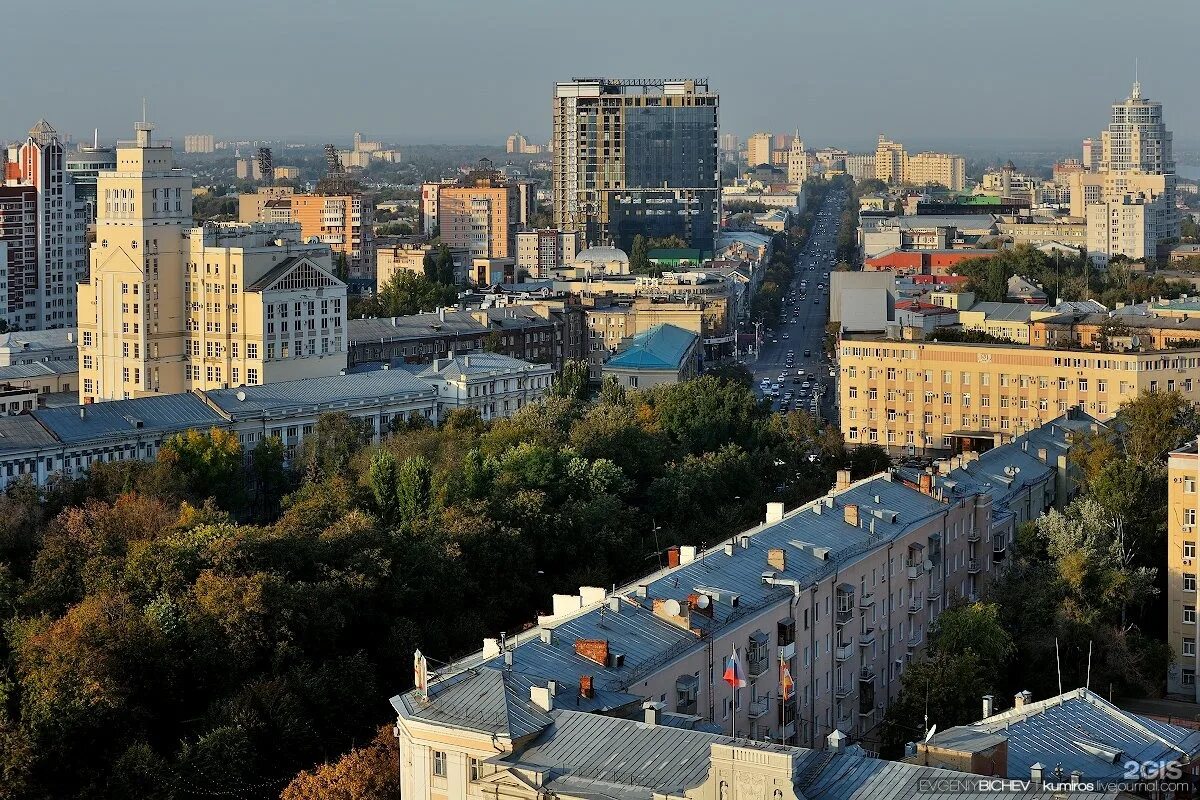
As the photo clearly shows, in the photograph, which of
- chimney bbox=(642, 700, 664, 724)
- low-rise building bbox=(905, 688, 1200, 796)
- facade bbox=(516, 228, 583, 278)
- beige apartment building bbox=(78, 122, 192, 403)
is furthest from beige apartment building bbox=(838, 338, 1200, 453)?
facade bbox=(516, 228, 583, 278)

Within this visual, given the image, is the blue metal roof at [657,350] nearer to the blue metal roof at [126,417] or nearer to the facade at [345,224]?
the blue metal roof at [126,417]

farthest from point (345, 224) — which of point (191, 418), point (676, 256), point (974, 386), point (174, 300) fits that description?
point (191, 418)

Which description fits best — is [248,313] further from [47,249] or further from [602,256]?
[602,256]

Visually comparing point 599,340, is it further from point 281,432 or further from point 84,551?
point 84,551

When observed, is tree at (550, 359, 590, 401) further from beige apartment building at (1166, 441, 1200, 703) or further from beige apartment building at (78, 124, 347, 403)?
beige apartment building at (1166, 441, 1200, 703)

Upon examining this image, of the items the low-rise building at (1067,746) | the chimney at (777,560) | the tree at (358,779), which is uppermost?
the chimney at (777,560)

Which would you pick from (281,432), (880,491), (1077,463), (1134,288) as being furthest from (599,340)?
(880,491)

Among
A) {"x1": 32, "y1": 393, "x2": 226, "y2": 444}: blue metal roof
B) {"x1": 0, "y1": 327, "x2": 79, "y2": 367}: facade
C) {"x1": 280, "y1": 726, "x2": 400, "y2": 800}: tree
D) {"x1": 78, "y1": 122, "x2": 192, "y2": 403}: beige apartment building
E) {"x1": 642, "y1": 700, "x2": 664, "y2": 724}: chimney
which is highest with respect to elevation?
{"x1": 78, "y1": 122, "x2": 192, "y2": 403}: beige apartment building

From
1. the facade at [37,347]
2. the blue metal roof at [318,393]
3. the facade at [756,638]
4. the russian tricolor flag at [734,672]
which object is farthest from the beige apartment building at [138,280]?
the russian tricolor flag at [734,672]
